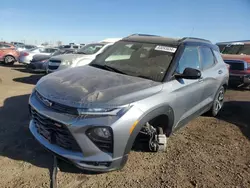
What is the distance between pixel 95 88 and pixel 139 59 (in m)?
1.25

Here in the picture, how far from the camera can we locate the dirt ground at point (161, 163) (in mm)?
2971

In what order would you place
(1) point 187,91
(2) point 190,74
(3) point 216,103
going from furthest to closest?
(3) point 216,103
(1) point 187,91
(2) point 190,74

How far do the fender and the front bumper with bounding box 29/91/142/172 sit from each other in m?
0.06

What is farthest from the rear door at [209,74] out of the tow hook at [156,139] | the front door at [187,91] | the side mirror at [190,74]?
the tow hook at [156,139]

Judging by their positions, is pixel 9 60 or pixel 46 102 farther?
pixel 9 60

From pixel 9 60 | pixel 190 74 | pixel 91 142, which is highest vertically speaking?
pixel 190 74

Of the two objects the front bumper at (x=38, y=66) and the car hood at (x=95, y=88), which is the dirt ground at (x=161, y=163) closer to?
the car hood at (x=95, y=88)

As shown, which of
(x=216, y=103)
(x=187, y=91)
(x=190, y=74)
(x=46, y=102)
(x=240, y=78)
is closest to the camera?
(x=46, y=102)

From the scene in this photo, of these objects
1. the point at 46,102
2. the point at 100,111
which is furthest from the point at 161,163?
the point at 46,102

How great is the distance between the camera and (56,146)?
2865 millimetres

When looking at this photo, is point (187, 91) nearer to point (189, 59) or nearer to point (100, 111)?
point (189, 59)

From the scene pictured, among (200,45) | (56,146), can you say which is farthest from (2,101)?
(200,45)

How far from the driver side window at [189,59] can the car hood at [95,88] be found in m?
0.71

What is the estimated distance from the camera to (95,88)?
9.95 ft
